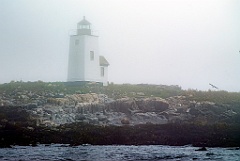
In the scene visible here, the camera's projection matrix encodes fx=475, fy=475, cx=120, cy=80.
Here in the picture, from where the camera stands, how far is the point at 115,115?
1148 cm

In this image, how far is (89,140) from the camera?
9.91m

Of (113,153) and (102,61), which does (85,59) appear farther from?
(113,153)

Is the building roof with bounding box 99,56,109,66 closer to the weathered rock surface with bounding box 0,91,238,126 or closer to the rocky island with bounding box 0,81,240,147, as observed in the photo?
the rocky island with bounding box 0,81,240,147

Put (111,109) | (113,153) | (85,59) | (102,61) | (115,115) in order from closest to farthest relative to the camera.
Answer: (113,153) → (115,115) → (111,109) → (102,61) → (85,59)

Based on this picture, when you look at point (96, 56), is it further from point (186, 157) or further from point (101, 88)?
point (186, 157)

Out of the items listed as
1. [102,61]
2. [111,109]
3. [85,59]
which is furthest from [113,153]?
[85,59]

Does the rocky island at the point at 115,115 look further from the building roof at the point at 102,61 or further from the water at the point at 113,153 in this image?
the building roof at the point at 102,61

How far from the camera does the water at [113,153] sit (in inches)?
329

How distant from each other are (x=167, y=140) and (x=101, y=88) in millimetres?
3995

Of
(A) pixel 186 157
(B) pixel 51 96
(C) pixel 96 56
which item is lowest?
(A) pixel 186 157

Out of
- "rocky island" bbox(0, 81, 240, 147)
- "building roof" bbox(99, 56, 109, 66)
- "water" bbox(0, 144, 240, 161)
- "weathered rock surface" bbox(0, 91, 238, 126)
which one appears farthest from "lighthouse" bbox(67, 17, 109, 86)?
"water" bbox(0, 144, 240, 161)

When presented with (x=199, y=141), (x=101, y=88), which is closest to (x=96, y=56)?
(x=101, y=88)

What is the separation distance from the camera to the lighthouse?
47.8 ft

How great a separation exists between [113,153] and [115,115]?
2.66 m
